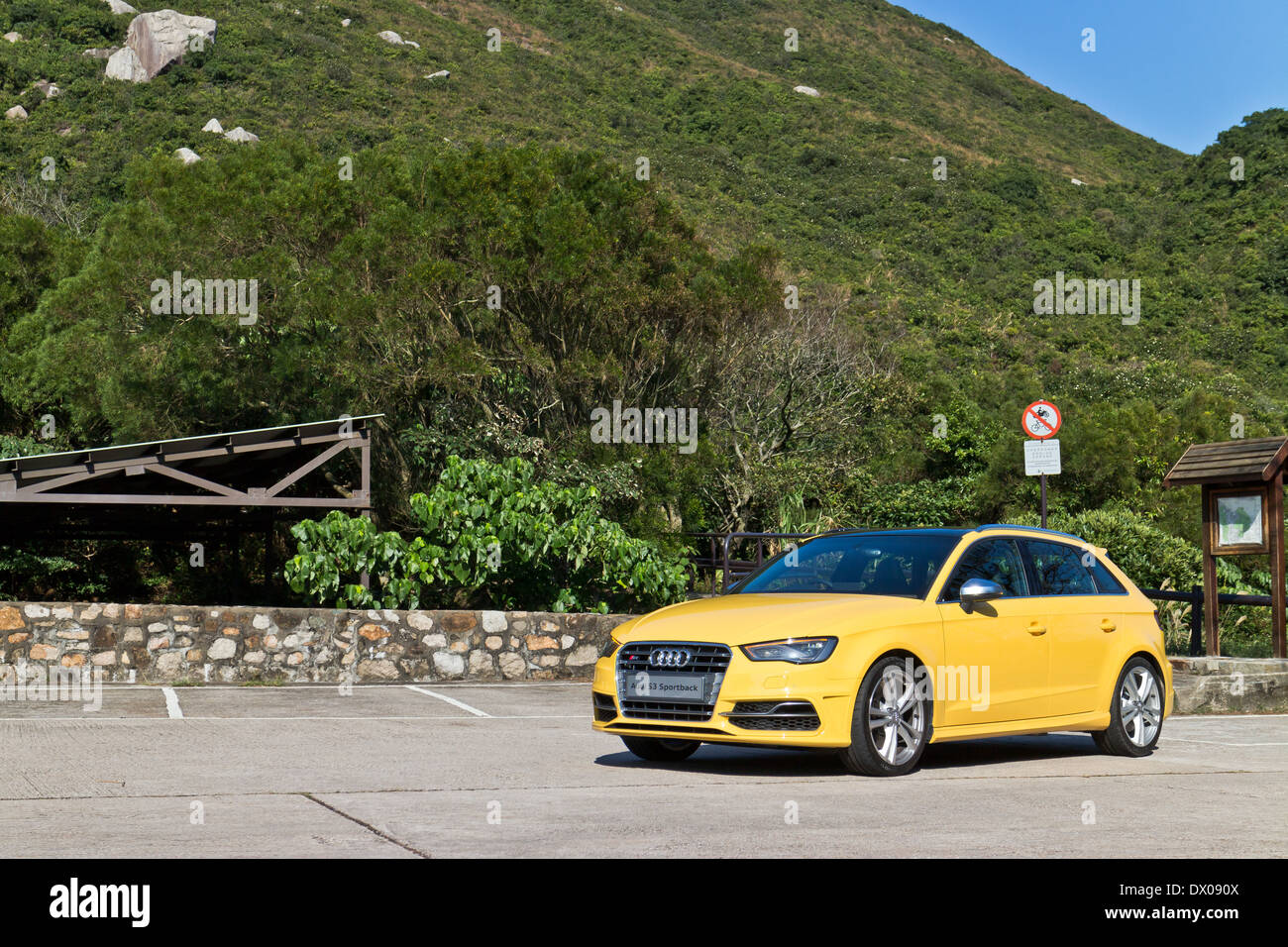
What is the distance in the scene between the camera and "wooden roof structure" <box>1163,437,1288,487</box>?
14711 millimetres

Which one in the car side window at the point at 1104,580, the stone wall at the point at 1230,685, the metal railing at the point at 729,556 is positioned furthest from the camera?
the metal railing at the point at 729,556

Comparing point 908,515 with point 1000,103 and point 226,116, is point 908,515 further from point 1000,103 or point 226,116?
point 1000,103

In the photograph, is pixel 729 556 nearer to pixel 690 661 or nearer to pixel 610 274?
pixel 610 274

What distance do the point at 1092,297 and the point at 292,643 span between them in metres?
47.2

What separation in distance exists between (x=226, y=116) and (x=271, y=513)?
3582cm

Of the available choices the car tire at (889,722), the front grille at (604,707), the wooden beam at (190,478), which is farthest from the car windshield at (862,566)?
the wooden beam at (190,478)

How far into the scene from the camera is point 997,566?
31.7 feet

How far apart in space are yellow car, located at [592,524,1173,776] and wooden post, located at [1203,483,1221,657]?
523 cm

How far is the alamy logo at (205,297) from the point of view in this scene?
22.0 m

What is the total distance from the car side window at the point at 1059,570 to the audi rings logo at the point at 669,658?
270 cm

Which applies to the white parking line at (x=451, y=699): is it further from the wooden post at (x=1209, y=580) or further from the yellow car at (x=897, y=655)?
the wooden post at (x=1209, y=580)

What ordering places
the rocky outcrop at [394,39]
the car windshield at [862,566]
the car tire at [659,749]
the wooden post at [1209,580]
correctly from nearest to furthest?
Result: 1. the car windshield at [862,566]
2. the car tire at [659,749]
3. the wooden post at [1209,580]
4. the rocky outcrop at [394,39]

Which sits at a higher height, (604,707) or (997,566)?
(997,566)
